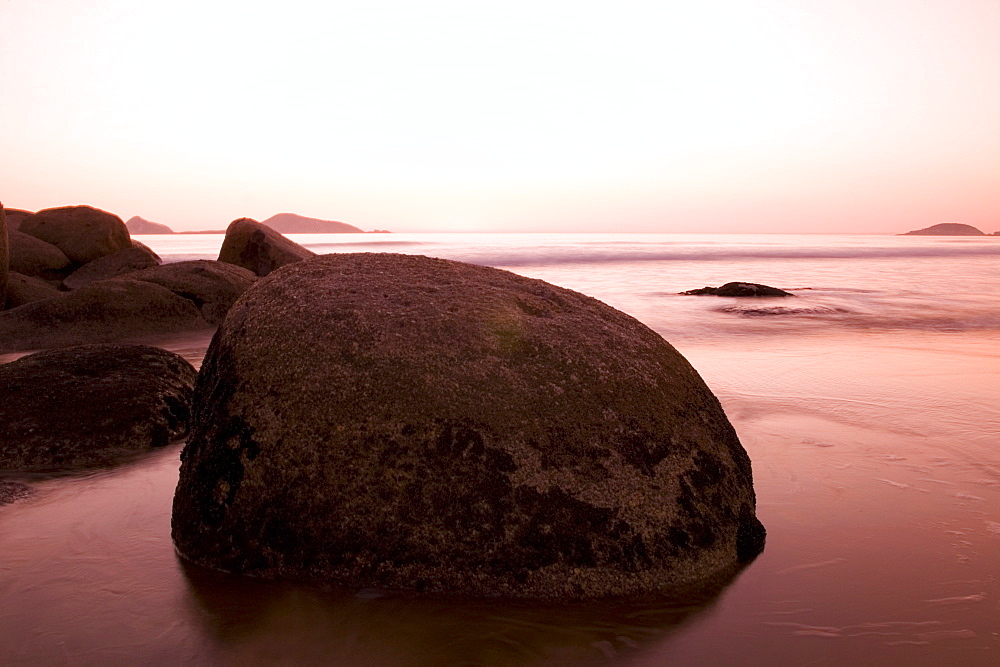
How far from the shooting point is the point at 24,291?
40.7 feet

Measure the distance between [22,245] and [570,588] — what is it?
59.2 ft

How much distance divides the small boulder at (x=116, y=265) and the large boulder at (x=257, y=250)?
3.01 metres

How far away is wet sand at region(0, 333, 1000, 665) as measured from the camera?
2.49 m

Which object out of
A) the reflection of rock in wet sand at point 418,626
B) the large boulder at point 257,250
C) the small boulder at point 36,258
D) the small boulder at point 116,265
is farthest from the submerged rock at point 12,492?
the small boulder at point 36,258

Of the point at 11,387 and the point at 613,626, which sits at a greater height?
the point at 11,387

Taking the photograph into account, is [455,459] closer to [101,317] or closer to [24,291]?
[101,317]

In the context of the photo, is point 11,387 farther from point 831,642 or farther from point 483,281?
point 831,642

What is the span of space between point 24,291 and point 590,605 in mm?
12944

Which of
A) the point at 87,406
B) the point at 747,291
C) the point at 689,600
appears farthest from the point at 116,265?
the point at 689,600

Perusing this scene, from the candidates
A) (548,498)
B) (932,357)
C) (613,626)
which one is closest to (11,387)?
(548,498)

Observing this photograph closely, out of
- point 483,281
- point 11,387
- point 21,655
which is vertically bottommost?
point 21,655

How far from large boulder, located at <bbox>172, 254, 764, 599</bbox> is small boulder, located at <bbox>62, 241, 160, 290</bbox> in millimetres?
15030

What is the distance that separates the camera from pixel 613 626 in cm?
259

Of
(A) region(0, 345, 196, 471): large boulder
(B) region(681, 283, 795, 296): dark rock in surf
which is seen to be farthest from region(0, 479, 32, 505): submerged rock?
(B) region(681, 283, 795, 296): dark rock in surf
